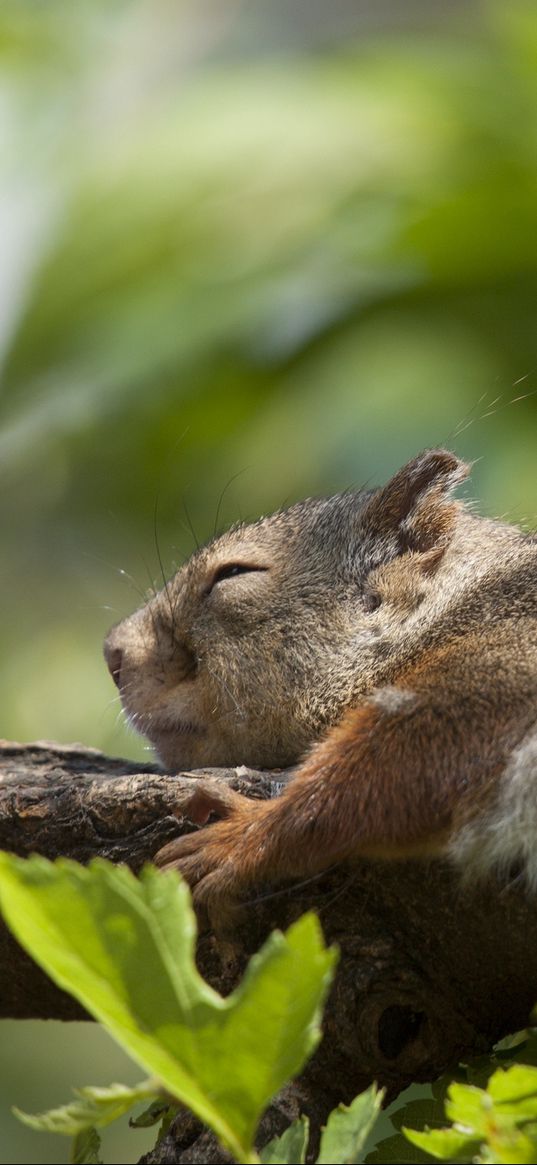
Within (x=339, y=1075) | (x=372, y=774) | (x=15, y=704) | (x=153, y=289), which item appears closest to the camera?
(x=339, y=1075)

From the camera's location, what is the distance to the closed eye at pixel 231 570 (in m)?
2.39

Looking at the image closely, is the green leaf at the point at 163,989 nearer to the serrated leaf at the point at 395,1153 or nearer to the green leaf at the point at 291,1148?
the green leaf at the point at 291,1148

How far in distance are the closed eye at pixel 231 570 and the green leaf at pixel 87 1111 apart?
1440mm

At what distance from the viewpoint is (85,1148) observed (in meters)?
1.32

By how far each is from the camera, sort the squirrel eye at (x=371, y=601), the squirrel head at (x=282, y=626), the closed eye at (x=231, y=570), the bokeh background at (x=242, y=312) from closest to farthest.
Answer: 1. the squirrel head at (x=282, y=626)
2. the squirrel eye at (x=371, y=601)
3. the closed eye at (x=231, y=570)
4. the bokeh background at (x=242, y=312)

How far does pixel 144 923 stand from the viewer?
87cm

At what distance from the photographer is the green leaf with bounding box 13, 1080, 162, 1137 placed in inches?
37.9

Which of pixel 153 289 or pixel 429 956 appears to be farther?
pixel 153 289

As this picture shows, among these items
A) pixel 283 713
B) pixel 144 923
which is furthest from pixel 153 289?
pixel 144 923

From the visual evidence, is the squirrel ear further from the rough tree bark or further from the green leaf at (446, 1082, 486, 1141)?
the green leaf at (446, 1082, 486, 1141)

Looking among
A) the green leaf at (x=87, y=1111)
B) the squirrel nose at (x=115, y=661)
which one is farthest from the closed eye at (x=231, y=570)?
the green leaf at (x=87, y=1111)

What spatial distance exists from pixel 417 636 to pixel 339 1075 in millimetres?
753

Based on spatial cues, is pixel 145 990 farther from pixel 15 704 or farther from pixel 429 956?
pixel 15 704

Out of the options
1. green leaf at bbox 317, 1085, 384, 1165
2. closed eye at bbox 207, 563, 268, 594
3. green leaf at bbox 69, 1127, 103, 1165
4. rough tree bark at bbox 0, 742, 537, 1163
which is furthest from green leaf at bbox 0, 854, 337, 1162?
closed eye at bbox 207, 563, 268, 594
